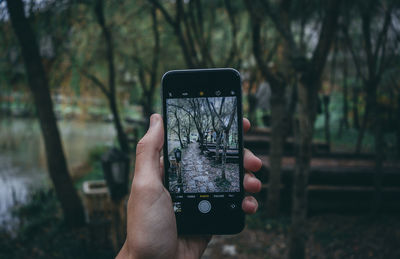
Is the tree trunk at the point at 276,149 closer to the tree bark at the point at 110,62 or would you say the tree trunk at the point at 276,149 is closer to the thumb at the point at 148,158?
the thumb at the point at 148,158

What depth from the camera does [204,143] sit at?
5.93 ft

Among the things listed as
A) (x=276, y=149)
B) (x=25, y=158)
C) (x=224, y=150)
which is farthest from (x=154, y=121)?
(x=25, y=158)

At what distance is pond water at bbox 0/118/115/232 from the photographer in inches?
264

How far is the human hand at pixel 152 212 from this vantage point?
5.34ft

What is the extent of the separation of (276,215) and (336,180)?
1508 mm

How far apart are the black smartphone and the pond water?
4.82 metres

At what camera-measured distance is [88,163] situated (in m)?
14.0

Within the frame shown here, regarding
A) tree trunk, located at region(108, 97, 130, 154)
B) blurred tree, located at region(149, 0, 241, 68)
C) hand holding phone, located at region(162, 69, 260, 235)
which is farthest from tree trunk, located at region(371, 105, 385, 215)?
tree trunk, located at region(108, 97, 130, 154)

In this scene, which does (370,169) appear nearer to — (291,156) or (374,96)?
(374,96)

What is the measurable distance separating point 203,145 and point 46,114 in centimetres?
496

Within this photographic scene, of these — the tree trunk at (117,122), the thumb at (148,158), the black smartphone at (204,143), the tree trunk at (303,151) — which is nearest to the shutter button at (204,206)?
the black smartphone at (204,143)

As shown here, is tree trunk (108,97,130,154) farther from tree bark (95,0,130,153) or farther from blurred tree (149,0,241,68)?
blurred tree (149,0,241,68)

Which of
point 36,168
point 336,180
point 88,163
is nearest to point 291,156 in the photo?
point 336,180

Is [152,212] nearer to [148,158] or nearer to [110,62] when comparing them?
[148,158]
